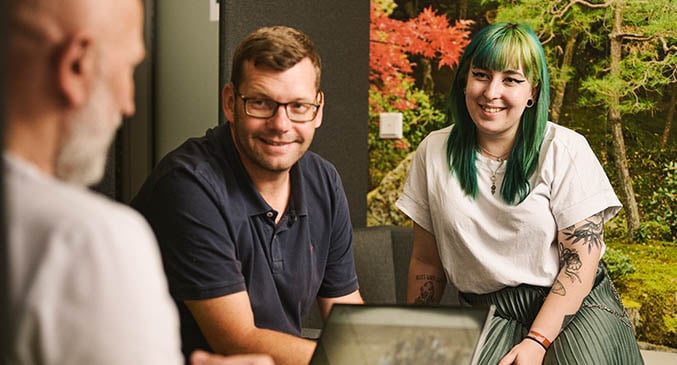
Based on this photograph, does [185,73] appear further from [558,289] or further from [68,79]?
[68,79]

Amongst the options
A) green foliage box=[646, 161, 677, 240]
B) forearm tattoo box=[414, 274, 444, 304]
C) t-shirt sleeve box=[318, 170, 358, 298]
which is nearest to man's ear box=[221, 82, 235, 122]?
t-shirt sleeve box=[318, 170, 358, 298]

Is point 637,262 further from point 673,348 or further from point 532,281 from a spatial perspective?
point 532,281

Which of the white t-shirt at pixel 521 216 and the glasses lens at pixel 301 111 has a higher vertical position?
the glasses lens at pixel 301 111

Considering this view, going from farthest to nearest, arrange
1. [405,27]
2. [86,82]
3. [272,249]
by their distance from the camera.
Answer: [405,27] < [272,249] < [86,82]

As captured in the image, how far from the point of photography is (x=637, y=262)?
11.2 ft

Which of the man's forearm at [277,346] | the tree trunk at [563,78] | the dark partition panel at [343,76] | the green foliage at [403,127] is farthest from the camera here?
the green foliage at [403,127]

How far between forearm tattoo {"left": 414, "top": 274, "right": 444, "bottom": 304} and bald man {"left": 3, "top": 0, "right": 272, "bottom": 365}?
1.67 meters

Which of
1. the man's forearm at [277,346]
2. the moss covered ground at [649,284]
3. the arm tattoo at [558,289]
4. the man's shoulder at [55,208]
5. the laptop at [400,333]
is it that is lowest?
the moss covered ground at [649,284]

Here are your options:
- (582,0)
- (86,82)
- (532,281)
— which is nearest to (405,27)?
(582,0)

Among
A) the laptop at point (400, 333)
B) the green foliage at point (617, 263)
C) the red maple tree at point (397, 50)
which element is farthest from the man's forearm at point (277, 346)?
the red maple tree at point (397, 50)

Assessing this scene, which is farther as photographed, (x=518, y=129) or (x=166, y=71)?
(x=166, y=71)

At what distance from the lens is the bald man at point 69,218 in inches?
17.5

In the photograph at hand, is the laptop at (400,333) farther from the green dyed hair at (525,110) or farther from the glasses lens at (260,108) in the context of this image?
the green dyed hair at (525,110)

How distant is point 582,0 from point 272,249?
2.38 meters
